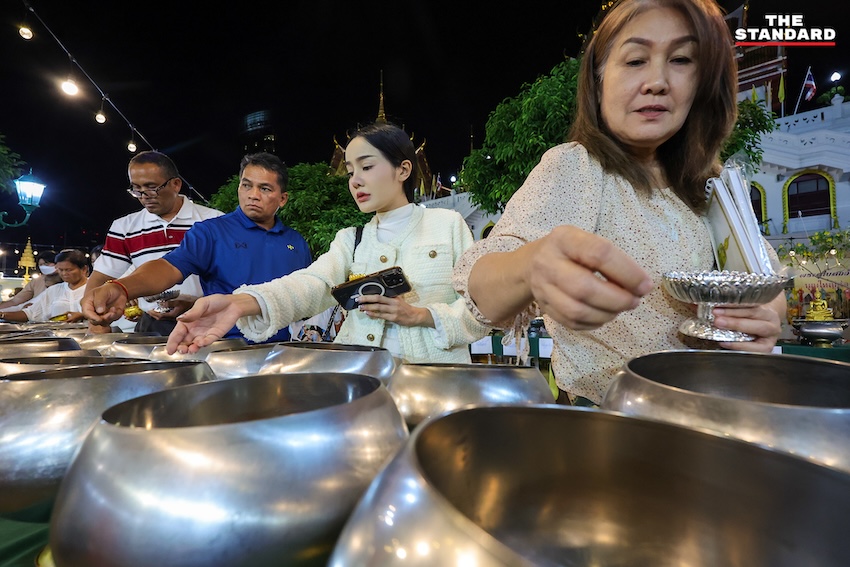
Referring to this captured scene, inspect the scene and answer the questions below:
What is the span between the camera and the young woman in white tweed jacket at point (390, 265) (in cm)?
106

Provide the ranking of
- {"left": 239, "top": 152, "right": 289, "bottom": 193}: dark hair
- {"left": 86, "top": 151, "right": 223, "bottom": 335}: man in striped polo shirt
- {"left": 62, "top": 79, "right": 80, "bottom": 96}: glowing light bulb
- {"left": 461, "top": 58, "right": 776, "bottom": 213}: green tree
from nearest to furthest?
{"left": 239, "top": 152, "right": 289, "bottom": 193}: dark hair
{"left": 86, "top": 151, "right": 223, "bottom": 335}: man in striped polo shirt
{"left": 461, "top": 58, "right": 776, "bottom": 213}: green tree
{"left": 62, "top": 79, "right": 80, "bottom": 96}: glowing light bulb

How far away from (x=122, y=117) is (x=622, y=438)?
908 centimetres

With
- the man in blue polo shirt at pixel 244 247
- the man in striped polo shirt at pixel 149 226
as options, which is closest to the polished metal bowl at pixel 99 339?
the man in blue polo shirt at pixel 244 247

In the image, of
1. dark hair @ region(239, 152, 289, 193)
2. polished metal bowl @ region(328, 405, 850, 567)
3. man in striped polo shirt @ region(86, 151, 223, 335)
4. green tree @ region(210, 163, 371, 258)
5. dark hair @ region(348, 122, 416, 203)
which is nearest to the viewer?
polished metal bowl @ region(328, 405, 850, 567)

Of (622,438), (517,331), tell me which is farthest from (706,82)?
(622,438)

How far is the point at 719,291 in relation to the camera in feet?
1.91

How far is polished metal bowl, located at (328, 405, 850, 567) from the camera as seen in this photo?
0.18 meters

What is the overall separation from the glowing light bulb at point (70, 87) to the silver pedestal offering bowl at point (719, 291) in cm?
732

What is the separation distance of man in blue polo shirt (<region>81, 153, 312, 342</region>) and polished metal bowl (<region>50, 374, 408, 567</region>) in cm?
124

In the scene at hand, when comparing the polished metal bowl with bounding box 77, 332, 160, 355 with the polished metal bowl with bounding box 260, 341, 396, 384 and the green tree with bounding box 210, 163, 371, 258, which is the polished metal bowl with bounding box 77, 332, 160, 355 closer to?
the polished metal bowl with bounding box 260, 341, 396, 384

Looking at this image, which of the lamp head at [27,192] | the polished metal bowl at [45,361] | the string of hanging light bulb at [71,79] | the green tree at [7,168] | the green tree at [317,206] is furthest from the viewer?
the green tree at [317,206]

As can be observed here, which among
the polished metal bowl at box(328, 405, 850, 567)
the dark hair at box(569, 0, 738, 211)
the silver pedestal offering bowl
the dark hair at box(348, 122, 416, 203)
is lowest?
the polished metal bowl at box(328, 405, 850, 567)

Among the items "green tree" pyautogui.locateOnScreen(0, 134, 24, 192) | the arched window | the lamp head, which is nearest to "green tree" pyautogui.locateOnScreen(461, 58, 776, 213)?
the lamp head

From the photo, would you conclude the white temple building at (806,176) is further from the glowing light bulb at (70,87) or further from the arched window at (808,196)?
the glowing light bulb at (70,87)
